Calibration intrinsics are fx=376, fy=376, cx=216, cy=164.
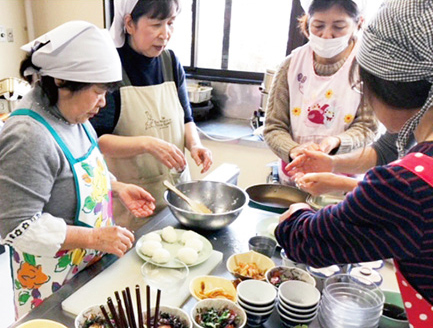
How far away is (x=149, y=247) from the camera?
1.05 meters

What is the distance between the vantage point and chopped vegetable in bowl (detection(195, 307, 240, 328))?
0.79 m

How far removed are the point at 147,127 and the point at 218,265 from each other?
0.69 m

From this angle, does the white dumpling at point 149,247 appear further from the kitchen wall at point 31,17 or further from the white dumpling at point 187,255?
the kitchen wall at point 31,17

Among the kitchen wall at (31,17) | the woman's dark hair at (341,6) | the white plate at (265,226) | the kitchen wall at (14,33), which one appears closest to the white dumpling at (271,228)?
the white plate at (265,226)

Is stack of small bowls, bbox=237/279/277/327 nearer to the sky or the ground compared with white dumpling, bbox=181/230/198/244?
nearer to the sky

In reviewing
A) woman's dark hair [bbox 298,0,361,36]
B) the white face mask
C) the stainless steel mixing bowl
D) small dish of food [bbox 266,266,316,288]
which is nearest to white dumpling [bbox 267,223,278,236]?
the stainless steel mixing bowl

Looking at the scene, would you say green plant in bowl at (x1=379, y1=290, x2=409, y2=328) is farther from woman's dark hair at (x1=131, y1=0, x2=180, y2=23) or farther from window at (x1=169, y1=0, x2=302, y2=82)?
window at (x1=169, y1=0, x2=302, y2=82)

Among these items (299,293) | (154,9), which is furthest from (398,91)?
(154,9)

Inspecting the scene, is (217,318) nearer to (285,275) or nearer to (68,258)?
(285,275)

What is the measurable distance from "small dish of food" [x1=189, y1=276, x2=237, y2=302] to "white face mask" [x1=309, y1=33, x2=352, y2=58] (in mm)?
979

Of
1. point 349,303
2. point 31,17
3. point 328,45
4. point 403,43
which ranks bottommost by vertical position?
point 349,303

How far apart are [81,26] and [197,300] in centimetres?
75

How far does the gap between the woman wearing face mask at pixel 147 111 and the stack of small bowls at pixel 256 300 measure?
1.96ft

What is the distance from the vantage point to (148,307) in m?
0.74
